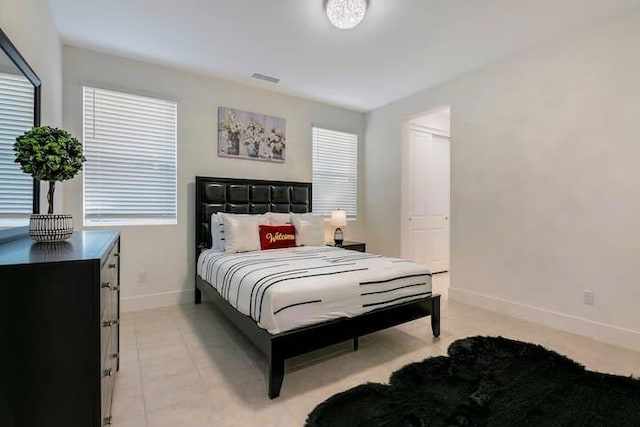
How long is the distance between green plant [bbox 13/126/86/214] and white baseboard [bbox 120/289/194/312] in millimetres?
2135

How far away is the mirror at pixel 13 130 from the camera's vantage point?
150 cm

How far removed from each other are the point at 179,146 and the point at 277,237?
158 centimetres

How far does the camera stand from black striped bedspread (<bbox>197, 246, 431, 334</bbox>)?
1933 mm

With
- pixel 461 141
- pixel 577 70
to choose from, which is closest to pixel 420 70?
pixel 461 141

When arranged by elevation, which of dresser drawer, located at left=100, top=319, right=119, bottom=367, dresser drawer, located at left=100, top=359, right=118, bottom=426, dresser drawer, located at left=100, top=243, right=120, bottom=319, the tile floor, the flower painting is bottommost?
the tile floor

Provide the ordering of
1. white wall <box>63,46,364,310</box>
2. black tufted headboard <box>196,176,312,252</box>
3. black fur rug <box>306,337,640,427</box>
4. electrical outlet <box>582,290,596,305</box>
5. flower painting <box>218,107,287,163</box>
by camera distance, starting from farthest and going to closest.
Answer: flower painting <box>218,107,287,163</box> → black tufted headboard <box>196,176,312,252</box> → white wall <box>63,46,364,310</box> → electrical outlet <box>582,290,596,305</box> → black fur rug <box>306,337,640,427</box>

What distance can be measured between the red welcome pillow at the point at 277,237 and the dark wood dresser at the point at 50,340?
2.36 metres

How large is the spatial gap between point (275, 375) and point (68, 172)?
5.12ft

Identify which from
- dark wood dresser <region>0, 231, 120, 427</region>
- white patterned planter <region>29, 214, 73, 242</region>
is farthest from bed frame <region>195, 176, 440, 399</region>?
white patterned planter <region>29, 214, 73, 242</region>

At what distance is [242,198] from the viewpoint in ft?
12.9

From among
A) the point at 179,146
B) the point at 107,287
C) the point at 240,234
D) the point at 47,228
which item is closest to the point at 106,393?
the point at 107,287

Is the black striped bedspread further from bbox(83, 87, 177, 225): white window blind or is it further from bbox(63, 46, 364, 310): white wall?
bbox(83, 87, 177, 225): white window blind

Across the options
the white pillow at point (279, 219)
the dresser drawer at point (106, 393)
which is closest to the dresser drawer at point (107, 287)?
the dresser drawer at point (106, 393)

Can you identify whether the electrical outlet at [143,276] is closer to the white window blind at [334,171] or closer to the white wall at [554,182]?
the white window blind at [334,171]
